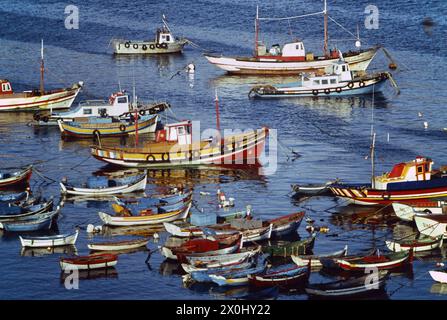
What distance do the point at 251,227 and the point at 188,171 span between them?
21.0 m

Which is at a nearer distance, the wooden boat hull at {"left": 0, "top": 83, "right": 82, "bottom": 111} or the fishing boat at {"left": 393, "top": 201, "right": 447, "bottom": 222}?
the fishing boat at {"left": 393, "top": 201, "right": 447, "bottom": 222}

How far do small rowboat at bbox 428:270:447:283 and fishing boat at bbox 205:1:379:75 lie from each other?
219 ft

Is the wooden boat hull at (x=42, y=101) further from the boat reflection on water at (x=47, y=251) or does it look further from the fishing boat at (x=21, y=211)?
the boat reflection on water at (x=47, y=251)

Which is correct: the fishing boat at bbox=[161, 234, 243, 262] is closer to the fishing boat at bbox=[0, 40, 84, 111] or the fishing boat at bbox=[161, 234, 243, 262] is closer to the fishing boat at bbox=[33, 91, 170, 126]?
the fishing boat at bbox=[33, 91, 170, 126]

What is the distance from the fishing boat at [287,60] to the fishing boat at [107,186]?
48871 mm

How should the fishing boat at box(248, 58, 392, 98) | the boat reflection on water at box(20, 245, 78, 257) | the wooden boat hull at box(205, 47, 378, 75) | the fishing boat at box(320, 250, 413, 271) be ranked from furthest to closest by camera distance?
the wooden boat hull at box(205, 47, 378, 75) < the fishing boat at box(248, 58, 392, 98) < the boat reflection on water at box(20, 245, 78, 257) < the fishing boat at box(320, 250, 413, 271)

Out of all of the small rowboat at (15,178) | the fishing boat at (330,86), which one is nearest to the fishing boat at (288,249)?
the small rowboat at (15,178)

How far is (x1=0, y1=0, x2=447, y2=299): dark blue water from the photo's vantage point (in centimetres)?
7012

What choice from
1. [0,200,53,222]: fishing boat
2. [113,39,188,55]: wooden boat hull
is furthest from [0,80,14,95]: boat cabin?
[0,200,53,222]: fishing boat

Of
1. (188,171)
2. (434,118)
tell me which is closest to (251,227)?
(188,171)

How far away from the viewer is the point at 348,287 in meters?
65.2

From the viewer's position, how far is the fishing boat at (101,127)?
105 metres

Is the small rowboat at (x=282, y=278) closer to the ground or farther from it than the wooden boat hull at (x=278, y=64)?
closer to the ground

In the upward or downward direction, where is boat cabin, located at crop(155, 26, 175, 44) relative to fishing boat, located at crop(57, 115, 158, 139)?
upward
